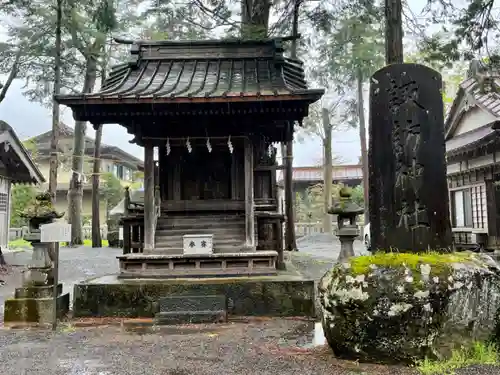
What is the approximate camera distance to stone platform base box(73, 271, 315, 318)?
8.72m

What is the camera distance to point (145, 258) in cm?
946

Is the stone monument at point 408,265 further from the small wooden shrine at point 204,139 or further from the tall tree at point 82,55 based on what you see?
the tall tree at point 82,55

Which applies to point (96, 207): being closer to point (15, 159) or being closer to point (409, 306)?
point (15, 159)

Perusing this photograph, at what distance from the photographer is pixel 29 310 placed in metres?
8.26

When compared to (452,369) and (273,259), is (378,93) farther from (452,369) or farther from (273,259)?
(273,259)

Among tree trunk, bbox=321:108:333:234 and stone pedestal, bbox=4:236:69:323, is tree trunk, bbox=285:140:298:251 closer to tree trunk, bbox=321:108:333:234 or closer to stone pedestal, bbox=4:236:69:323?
tree trunk, bbox=321:108:333:234

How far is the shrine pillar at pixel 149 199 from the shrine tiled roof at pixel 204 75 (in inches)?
55.4

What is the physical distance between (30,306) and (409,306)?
21.7ft

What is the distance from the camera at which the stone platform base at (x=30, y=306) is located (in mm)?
8211

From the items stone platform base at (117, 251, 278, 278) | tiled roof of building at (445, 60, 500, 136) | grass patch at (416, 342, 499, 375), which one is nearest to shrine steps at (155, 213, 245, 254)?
stone platform base at (117, 251, 278, 278)

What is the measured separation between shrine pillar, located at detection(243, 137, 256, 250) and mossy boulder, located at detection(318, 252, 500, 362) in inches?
178

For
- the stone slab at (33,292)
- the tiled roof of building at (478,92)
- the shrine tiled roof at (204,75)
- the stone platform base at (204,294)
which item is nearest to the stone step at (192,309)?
the stone platform base at (204,294)

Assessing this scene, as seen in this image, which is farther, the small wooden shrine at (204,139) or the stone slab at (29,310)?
the small wooden shrine at (204,139)

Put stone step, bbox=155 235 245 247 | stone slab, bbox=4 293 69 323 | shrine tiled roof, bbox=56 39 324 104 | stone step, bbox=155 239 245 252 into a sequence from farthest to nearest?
stone step, bbox=155 235 245 247 → stone step, bbox=155 239 245 252 → shrine tiled roof, bbox=56 39 324 104 → stone slab, bbox=4 293 69 323
